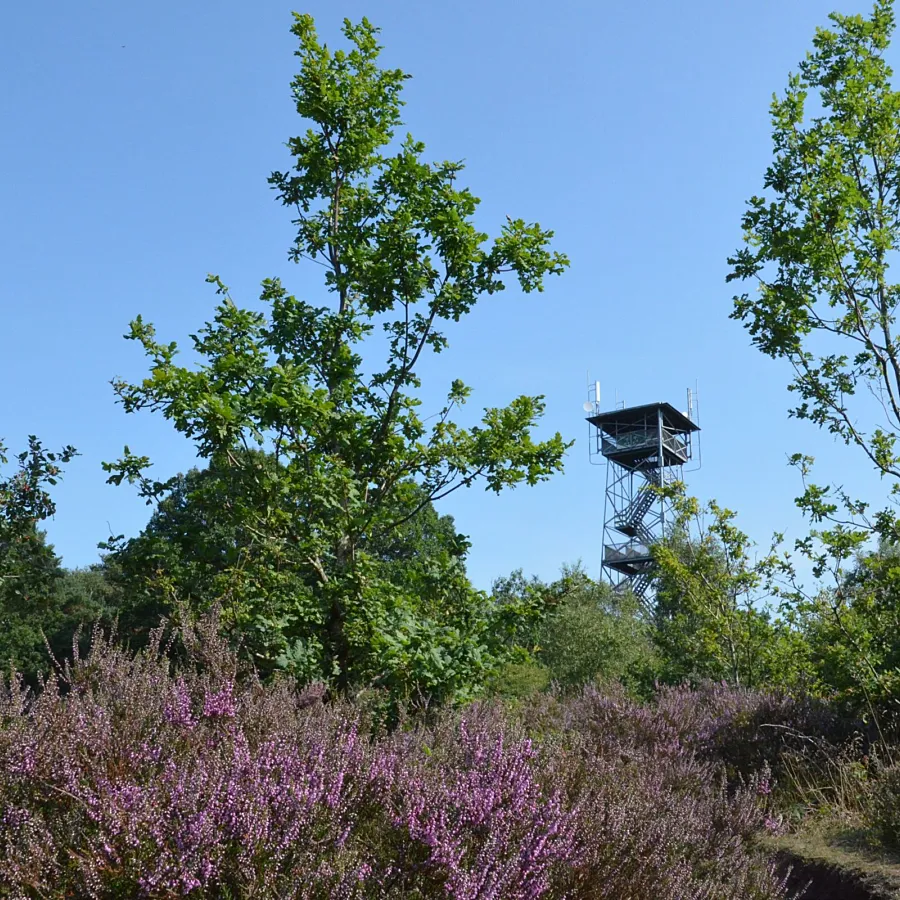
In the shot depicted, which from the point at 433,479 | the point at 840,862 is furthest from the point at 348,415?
the point at 840,862

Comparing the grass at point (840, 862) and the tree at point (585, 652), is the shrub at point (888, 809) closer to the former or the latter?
the grass at point (840, 862)

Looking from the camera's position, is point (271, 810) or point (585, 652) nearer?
point (271, 810)

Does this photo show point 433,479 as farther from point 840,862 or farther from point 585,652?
point 585,652

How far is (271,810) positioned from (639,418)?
44.9 metres

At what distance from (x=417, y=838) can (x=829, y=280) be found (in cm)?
805

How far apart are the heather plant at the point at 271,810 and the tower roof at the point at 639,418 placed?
4144 centimetres

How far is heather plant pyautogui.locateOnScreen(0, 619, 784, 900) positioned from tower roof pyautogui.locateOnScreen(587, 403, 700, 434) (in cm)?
4144

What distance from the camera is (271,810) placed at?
2730 mm

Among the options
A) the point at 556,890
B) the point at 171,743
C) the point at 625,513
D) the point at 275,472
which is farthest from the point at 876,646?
the point at 625,513

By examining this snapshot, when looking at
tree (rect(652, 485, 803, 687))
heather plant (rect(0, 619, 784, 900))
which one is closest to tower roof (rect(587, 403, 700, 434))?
tree (rect(652, 485, 803, 687))

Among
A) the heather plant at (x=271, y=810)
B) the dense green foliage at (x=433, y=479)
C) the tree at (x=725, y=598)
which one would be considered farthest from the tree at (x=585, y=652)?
the heather plant at (x=271, y=810)

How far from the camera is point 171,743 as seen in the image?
3.18 m

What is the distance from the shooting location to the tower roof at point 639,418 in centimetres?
4475

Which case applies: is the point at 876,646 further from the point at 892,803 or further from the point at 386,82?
the point at 386,82
